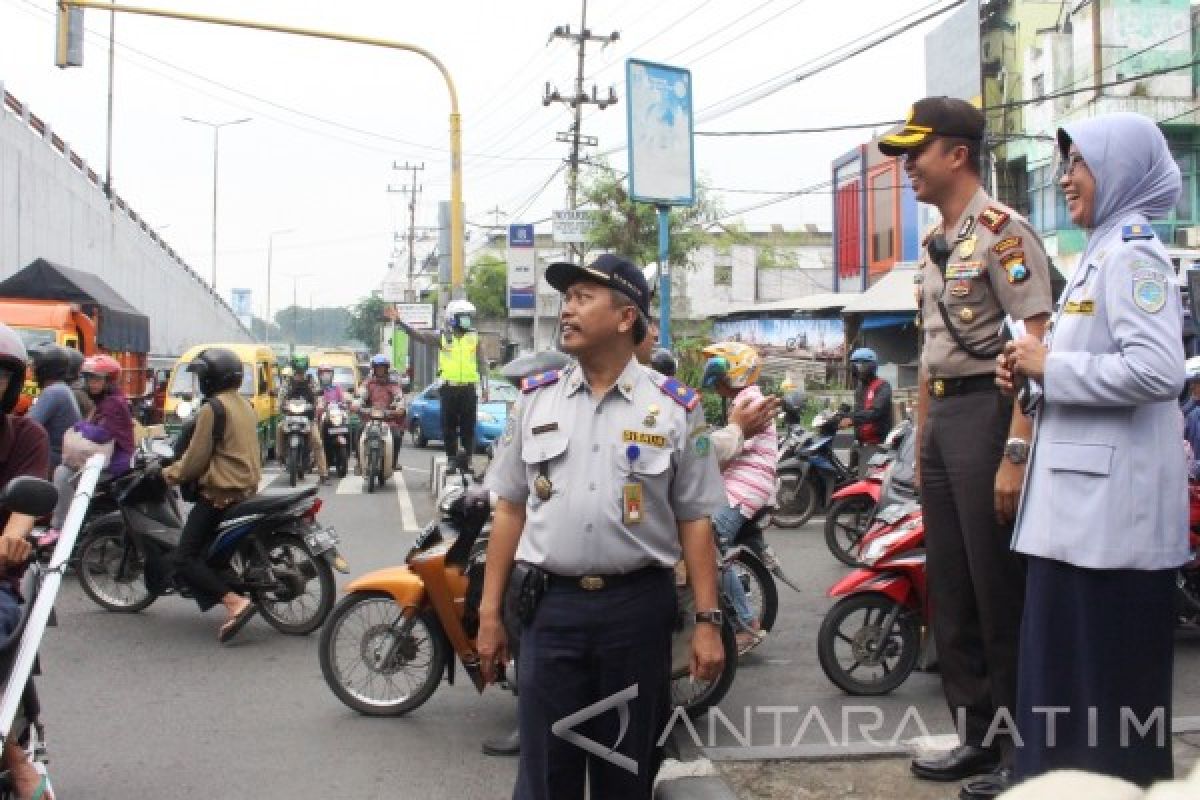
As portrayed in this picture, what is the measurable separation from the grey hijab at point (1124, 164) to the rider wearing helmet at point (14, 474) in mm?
3100

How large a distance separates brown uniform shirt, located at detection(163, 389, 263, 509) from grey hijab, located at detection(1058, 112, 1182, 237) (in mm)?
5667

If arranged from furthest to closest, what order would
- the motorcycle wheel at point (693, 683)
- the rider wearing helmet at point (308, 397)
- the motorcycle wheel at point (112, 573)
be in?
the rider wearing helmet at point (308, 397) → the motorcycle wheel at point (112, 573) → the motorcycle wheel at point (693, 683)

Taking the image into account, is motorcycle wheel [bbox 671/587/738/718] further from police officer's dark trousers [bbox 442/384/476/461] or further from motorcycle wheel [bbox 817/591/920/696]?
police officer's dark trousers [bbox 442/384/476/461]

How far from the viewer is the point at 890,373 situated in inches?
1040

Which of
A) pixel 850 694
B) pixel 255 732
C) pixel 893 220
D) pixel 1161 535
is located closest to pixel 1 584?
pixel 255 732

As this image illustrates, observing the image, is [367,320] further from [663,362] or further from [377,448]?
[663,362]

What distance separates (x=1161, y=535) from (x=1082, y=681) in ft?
1.35

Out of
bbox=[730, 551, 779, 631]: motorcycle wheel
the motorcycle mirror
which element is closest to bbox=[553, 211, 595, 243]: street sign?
bbox=[730, 551, 779, 631]: motorcycle wheel

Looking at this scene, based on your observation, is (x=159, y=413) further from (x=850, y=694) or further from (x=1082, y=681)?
(x=1082, y=681)

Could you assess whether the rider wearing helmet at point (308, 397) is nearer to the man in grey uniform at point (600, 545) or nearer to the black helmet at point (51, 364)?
the black helmet at point (51, 364)

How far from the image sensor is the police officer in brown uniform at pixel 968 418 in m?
4.08

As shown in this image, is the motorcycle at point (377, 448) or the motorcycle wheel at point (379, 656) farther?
the motorcycle at point (377, 448)

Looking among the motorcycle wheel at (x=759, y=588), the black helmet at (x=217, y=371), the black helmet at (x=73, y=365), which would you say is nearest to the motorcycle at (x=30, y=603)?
the black helmet at (x=217, y=371)

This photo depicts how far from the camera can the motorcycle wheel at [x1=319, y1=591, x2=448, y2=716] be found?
19.5ft
